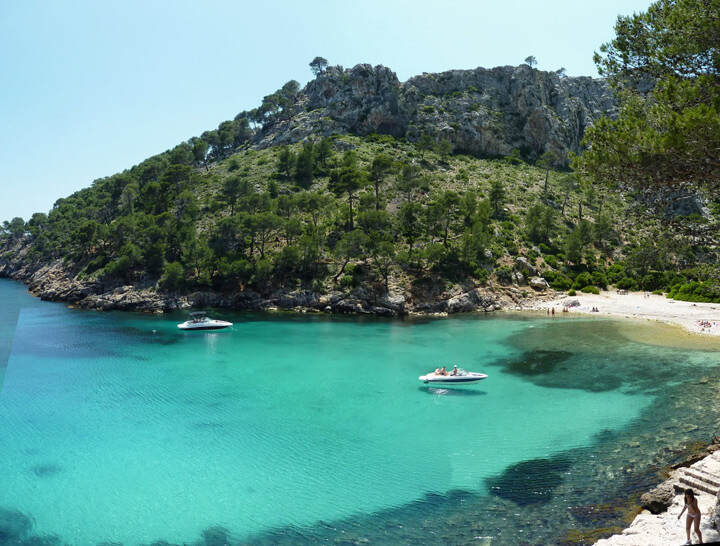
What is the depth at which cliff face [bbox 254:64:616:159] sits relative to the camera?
4751 inches

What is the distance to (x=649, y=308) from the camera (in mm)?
58750

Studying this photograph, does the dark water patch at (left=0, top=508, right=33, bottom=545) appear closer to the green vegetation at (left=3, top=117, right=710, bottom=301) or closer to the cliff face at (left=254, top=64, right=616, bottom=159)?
the green vegetation at (left=3, top=117, right=710, bottom=301)

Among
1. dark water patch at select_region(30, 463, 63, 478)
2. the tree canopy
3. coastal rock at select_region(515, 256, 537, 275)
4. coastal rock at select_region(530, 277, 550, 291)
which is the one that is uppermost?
the tree canopy

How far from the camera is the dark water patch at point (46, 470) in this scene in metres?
20.7

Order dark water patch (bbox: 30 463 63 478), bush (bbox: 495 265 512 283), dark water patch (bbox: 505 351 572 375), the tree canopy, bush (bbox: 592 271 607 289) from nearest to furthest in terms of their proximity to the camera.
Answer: the tree canopy < dark water patch (bbox: 30 463 63 478) < dark water patch (bbox: 505 351 572 375) < bush (bbox: 495 265 512 283) < bush (bbox: 592 271 607 289)

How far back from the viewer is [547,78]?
5032 inches

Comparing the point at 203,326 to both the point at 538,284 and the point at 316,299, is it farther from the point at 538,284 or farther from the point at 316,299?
the point at 538,284

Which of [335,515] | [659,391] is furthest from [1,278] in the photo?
[659,391]

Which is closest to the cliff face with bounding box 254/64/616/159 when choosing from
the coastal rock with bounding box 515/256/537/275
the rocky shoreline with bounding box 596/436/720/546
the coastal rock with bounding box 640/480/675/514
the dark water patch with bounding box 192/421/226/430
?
the coastal rock with bounding box 515/256/537/275

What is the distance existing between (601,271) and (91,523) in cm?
8129

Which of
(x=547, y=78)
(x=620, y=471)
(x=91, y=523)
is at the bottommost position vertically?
(x=91, y=523)

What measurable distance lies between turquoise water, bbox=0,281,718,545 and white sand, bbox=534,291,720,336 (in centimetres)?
1450

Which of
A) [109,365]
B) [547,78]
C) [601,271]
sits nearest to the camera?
[109,365]

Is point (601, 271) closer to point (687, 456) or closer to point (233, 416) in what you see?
point (687, 456)
